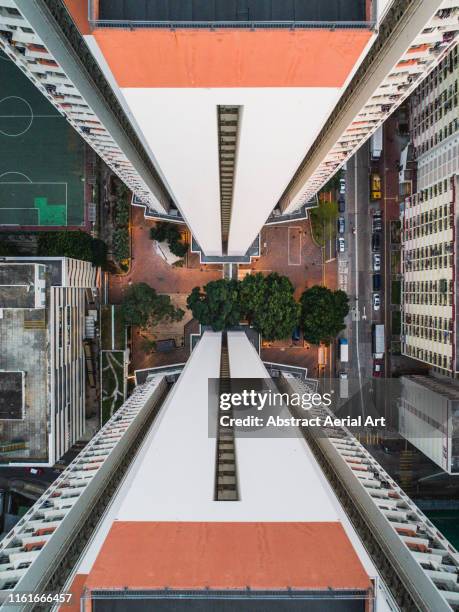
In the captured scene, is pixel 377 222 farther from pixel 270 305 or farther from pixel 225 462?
pixel 225 462

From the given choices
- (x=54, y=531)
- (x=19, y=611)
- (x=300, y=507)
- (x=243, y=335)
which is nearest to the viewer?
(x=300, y=507)

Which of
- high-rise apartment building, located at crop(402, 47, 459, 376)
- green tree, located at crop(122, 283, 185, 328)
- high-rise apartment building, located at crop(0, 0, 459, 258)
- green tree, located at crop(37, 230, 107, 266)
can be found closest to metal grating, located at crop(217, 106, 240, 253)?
high-rise apartment building, located at crop(0, 0, 459, 258)

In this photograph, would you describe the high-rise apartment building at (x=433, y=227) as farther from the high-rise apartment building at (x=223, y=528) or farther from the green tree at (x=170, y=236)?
the green tree at (x=170, y=236)

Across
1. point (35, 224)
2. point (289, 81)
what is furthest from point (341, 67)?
point (35, 224)

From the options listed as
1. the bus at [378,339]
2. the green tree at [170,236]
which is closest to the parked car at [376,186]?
the bus at [378,339]

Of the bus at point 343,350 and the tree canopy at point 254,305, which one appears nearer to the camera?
the tree canopy at point 254,305

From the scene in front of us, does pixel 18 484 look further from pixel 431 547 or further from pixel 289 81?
pixel 289 81
